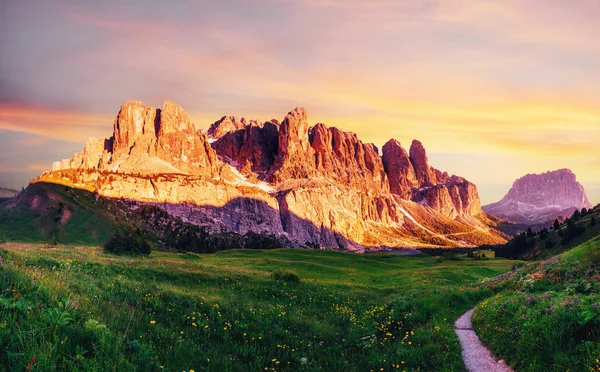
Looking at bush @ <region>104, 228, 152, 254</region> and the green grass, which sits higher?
the green grass

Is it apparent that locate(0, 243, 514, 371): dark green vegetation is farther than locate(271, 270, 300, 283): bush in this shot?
No

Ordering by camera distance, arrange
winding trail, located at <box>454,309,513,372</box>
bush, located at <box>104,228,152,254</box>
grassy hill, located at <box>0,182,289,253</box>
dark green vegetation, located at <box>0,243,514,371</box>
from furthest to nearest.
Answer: grassy hill, located at <box>0,182,289,253</box>, bush, located at <box>104,228,152,254</box>, winding trail, located at <box>454,309,513,372</box>, dark green vegetation, located at <box>0,243,514,371</box>

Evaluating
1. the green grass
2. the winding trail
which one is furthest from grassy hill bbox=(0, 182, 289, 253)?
the green grass

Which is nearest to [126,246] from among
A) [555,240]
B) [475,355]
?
[475,355]

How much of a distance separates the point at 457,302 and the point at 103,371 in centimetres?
2241

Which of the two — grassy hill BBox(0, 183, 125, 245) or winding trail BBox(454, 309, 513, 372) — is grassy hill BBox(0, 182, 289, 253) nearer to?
grassy hill BBox(0, 183, 125, 245)

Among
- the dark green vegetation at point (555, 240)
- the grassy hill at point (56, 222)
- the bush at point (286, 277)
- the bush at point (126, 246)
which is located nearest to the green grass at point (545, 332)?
the bush at point (286, 277)

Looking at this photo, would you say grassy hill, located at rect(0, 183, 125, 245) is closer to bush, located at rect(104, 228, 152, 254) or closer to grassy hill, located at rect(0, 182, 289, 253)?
grassy hill, located at rect(0, 182, 289, 253)

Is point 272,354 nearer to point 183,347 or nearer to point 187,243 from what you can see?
point 183,347

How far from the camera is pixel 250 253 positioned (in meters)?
88.9

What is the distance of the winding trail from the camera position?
11539mm

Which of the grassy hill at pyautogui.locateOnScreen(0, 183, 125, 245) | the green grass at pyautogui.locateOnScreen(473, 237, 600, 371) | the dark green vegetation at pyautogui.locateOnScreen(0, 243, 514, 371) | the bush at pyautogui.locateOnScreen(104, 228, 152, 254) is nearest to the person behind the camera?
the dark green vegetation at pyautogui.locateOnScreen(0, 243, 514, 371)

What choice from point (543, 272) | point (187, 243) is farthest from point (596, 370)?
point (187, 243)

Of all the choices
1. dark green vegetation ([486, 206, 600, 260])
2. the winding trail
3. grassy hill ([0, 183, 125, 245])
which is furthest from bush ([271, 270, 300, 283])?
grassy hill ([0, 183, 125, 245])
